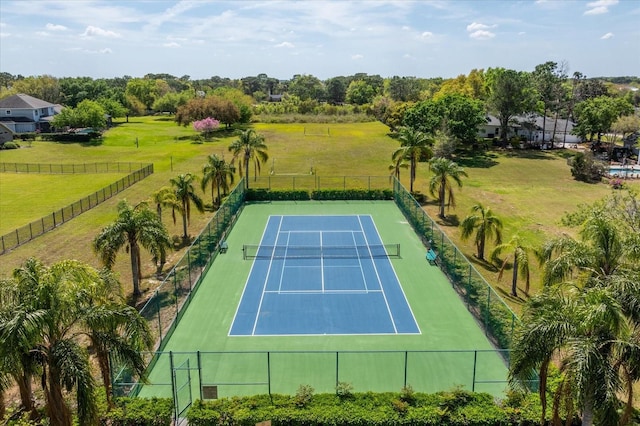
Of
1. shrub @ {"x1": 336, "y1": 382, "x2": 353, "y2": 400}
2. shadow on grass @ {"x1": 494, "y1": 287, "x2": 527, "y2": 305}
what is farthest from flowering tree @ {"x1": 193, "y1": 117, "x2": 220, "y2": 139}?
shrub @ {"x1": 336, "y1": 382, "x2": 353, "y2": 400}

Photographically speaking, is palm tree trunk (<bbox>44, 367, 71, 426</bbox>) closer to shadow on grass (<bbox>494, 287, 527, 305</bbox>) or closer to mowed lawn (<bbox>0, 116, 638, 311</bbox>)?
mowed lawn (<bbox>0, 116, 638, 311</bbox>)

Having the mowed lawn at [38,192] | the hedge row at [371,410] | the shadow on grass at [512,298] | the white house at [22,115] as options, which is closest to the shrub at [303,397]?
the hedge row at [371,410]

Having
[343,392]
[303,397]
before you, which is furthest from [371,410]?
[303,397]

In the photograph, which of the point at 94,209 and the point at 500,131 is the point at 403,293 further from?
the point at 500,131

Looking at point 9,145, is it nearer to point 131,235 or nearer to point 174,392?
point 131,235

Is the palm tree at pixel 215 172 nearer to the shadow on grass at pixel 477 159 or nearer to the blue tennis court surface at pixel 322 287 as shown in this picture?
the blue tennis court surface at pixel 322 287

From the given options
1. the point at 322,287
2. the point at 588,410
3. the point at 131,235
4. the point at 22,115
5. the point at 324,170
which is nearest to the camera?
the point at 588,410
